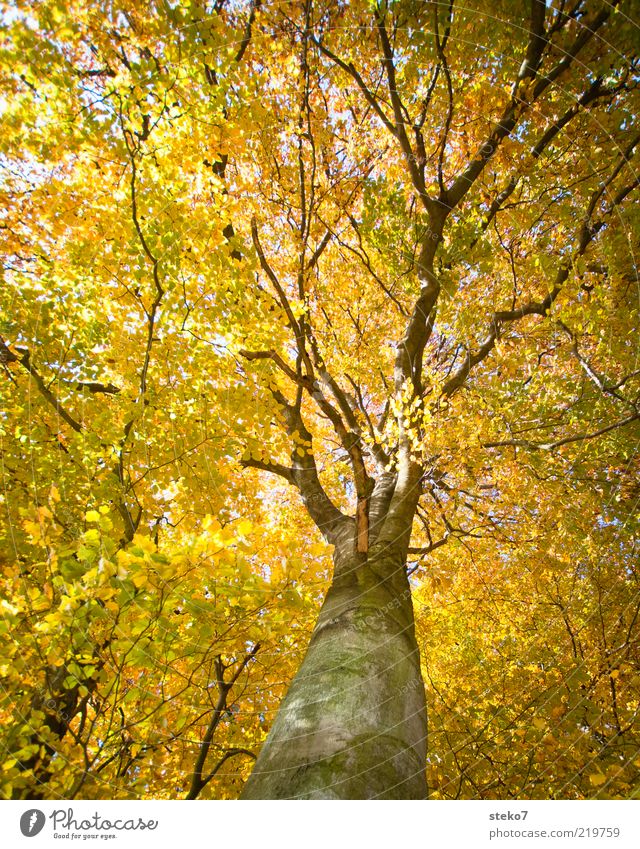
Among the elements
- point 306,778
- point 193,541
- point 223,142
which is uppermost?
point 223,142

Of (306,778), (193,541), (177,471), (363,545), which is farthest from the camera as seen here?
(177,471)

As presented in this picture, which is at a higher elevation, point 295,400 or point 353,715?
point 295,400

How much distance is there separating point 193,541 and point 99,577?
0.48 metres

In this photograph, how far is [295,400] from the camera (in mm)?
5598

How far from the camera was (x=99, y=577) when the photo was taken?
6.02 ft

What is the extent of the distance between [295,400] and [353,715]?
393cm

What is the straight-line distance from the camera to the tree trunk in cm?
182

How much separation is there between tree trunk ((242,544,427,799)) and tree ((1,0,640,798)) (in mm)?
17

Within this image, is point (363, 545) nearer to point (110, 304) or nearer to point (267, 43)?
point (110, 304)

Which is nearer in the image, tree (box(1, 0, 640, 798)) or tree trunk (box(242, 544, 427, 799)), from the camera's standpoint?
tree trunk (box(242, 544, 427, 799))

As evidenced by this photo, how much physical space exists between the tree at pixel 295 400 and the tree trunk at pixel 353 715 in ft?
0.06

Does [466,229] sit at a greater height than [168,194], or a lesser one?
greater

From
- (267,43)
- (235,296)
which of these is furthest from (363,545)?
(267,43)

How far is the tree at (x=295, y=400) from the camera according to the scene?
2334 mm
